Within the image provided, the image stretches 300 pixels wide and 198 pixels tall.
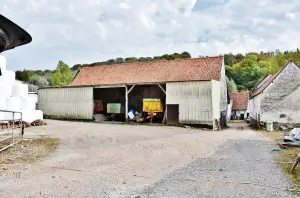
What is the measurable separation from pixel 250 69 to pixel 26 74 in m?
47.5

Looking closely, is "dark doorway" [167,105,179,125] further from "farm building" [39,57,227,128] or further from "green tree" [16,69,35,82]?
"green tree" [16,69,35,82]

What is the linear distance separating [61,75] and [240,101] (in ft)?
93.8

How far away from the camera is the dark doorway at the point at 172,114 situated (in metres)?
22.2

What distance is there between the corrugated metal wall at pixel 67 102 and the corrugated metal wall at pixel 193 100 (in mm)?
7123

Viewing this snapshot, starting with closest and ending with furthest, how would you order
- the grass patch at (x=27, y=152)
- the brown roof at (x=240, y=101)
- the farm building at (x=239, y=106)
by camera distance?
1. the grass patch at (x=27, y=152)
2. the brown roof at (x=240, y=101)
3. the farm building at (x=239, y=106)

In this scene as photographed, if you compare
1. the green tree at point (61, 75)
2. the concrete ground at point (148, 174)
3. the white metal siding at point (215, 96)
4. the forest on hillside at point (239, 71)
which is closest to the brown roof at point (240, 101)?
the forest on hillside at point (239, 71)

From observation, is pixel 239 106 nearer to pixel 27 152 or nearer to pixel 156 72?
pixel 156 72

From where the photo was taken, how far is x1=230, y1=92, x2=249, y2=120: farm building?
158 ft

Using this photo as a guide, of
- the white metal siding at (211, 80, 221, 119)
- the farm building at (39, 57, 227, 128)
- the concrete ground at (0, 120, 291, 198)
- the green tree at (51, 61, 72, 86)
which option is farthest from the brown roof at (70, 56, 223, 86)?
the green tree at (51, 61, 72, 86)

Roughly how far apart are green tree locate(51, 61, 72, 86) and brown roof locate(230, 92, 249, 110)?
1042 inches

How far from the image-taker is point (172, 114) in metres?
22.3

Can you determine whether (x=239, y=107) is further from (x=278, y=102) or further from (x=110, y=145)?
(x=110, y=145)

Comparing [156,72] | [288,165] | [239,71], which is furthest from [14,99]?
[239,71]

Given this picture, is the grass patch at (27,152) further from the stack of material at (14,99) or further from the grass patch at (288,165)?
the stack of material at (14,99)
